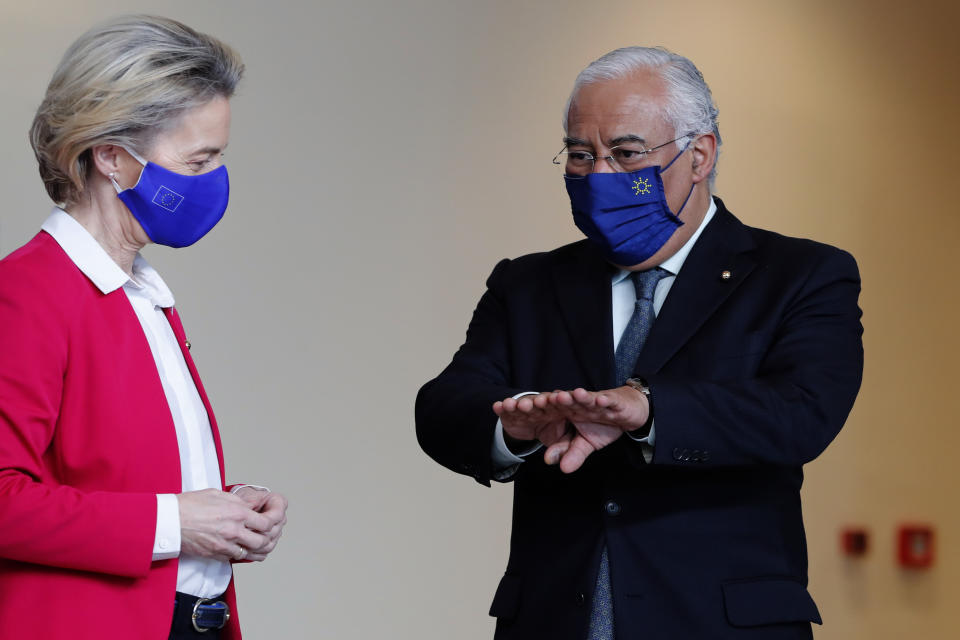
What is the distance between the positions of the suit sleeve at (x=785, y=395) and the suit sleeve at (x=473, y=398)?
0.32 metres

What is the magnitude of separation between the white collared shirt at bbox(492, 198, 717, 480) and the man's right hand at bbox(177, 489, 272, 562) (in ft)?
1.41

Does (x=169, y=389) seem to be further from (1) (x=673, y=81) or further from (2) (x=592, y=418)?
(1) (x=673, y=81)

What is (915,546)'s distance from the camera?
4566mm

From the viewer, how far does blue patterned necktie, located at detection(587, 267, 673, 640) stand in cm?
192

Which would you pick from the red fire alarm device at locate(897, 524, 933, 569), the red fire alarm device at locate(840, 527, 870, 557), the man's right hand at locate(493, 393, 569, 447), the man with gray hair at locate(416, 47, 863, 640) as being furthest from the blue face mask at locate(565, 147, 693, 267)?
the red fire alarm device at locate(897, 524, 933, 569)

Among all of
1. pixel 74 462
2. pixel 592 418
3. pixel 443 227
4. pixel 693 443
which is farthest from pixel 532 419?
pixel 443 227

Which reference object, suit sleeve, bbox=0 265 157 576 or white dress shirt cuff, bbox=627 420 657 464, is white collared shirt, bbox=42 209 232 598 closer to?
suit sleeve, bbox=0 265 157 576

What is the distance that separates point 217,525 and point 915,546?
357cm

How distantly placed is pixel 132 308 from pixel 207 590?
0.46 meters

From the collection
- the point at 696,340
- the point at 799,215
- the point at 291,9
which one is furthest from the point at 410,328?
the point at 696,340

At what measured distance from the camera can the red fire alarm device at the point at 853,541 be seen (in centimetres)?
447

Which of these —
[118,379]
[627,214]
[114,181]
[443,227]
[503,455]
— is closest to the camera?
[118,379]

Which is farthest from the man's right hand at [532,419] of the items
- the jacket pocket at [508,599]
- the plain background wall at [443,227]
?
the plain background wall at [443,227]

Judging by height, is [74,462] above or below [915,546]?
above
